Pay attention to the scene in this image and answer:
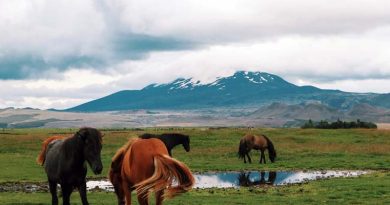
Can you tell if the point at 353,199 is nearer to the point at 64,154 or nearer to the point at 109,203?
the point at 109,203

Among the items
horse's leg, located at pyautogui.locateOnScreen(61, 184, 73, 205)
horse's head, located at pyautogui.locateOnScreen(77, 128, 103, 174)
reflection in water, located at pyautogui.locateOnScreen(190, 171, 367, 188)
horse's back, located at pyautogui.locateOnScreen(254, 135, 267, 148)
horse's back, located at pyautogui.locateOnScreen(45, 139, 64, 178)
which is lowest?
reflection in water, located at pyautogui.locateOnScreen(190, 171, 367, 188)

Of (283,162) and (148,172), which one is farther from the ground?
(148,172)

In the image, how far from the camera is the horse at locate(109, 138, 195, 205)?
351 inches

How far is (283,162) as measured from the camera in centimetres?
4041

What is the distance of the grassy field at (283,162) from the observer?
20.1 meters

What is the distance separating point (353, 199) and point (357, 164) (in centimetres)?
1988

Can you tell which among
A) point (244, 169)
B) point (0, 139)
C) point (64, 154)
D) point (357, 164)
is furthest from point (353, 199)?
point (0, 139)

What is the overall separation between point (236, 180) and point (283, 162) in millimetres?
11610

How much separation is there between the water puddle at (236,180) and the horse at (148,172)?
14996 millimetres

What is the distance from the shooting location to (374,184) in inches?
938

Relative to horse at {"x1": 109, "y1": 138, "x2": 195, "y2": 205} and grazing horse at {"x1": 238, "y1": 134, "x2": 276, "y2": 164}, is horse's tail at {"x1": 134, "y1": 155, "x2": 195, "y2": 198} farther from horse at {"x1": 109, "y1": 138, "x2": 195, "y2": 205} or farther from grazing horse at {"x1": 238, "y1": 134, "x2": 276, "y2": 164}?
grazing horse at {"x1": 238, "y1": 134, "x2": 276, "y2": 164}

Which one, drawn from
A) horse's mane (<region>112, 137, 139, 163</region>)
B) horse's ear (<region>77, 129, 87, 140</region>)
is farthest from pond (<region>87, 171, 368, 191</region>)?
horse's mane (<region>112, 137, 139, 163</region>)

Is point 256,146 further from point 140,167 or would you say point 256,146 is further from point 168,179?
point 168,179

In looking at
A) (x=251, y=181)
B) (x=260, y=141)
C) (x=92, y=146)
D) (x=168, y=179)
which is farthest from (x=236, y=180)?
(x=168, y=179)
